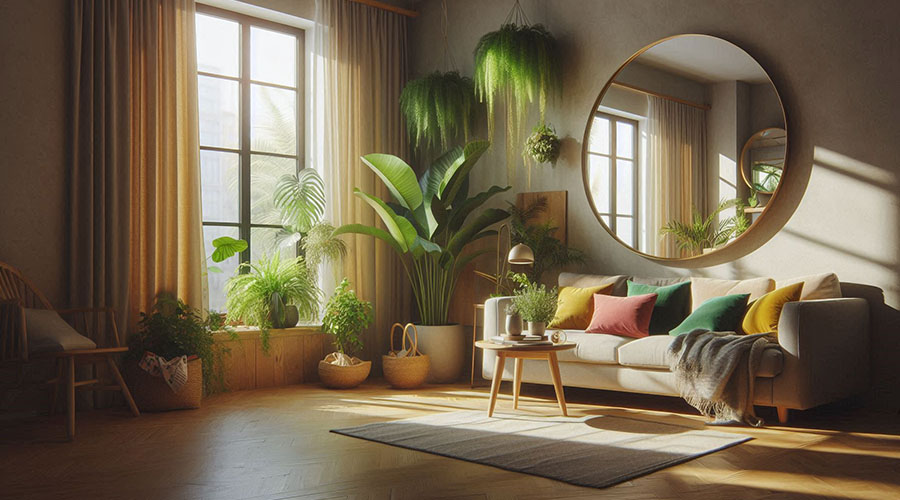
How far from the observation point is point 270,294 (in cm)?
562

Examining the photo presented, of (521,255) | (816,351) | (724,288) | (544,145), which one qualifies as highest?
(544,145)

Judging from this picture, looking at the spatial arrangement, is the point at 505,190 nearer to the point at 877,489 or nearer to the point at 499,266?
the point at 499,266

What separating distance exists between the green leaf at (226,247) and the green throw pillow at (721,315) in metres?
3.08

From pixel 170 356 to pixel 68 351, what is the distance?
879mm

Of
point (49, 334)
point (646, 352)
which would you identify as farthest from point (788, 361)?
point (49, 334)

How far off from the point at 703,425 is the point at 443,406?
1.58 m

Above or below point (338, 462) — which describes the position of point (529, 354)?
above

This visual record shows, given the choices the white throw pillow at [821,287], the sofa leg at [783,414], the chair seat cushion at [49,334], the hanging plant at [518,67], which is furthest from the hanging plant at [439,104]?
the sofa leg at [783,414]

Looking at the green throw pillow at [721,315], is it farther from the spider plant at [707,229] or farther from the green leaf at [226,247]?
the green leaf at [226,247]

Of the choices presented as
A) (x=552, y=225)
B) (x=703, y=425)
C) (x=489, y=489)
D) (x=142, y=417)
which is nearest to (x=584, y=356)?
(x=703, y=425)

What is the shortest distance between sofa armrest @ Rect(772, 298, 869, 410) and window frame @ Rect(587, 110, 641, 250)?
5.30 feet

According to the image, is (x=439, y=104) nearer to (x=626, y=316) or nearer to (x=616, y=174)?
(x=616, y=174)

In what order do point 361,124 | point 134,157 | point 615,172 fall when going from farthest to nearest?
point 361,124, point 615,172, point 134,157

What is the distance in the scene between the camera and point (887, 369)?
14.2ft
